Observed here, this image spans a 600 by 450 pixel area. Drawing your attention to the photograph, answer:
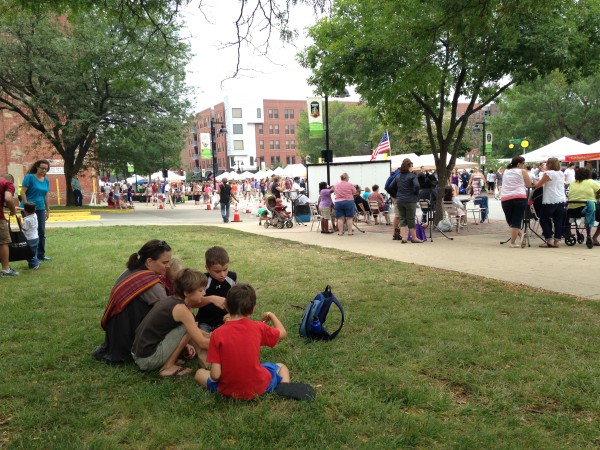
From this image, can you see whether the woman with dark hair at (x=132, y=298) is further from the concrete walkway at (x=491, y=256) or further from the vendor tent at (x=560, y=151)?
the vendor tent at (x=560, y=151)

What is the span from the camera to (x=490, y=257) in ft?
30.0

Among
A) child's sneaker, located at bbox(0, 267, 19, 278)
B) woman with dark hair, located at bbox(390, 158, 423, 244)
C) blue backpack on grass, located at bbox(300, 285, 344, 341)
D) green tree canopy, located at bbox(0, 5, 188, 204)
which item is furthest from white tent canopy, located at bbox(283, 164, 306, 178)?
blue backpack on grass, located at bbox(300, 285, 344, 341)

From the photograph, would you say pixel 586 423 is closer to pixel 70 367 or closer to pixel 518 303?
pixel 518 303

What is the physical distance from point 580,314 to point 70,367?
Result: 4952 mm

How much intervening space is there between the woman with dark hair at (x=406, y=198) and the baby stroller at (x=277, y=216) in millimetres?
5519

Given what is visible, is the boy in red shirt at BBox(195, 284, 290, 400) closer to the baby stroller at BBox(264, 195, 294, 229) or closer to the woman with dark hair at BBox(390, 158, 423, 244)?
the woman with dark hair at BBox(390, 158, 423, 244)

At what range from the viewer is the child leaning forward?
3768mm

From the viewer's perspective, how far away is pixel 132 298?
4.07 metres

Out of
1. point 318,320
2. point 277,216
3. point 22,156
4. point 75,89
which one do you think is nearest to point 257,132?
point 22,156

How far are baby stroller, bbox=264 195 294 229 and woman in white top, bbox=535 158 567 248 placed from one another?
8.24 m

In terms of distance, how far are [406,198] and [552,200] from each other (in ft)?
9.31

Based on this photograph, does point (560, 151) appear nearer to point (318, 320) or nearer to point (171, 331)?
point (318, 320)

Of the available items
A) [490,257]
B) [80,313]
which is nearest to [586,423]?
[80,313]

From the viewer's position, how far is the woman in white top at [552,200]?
32.7 ft
